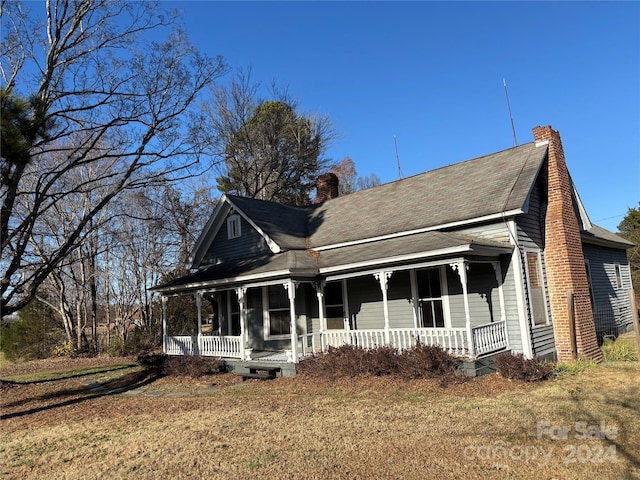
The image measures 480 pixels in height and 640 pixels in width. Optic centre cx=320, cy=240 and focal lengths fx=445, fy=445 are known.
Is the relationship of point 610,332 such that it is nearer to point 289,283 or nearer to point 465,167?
point 465,167

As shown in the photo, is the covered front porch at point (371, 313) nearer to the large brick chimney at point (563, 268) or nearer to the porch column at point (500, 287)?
the porch column at point (500, 287)

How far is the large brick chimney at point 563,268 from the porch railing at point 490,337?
5.76ft

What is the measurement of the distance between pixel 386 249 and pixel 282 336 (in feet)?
15.8

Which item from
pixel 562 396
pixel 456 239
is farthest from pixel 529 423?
pixel 456 239

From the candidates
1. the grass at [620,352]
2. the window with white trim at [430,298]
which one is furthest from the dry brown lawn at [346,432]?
the window with white trim at [430,298]

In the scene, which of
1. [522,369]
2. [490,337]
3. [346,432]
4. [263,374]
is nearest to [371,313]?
[263,374]

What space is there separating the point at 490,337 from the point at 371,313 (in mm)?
3802

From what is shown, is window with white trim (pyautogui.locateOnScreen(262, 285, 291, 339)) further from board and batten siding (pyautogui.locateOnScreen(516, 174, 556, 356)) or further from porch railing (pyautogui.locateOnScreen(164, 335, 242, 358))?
board and batten siding (pyautogui.locateOnScreen(516, 174, 556, 356))

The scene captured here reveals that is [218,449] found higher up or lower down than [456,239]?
lower down

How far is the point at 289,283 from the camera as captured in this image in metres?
12.5

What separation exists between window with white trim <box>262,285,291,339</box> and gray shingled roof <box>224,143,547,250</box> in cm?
160

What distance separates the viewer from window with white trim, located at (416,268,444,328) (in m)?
12.2

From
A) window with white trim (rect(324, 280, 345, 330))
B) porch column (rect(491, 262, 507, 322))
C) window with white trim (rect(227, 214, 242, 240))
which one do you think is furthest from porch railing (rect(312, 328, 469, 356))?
window with white trim (rect(227, 214, 242, 240))

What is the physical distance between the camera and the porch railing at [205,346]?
13.5 meters
